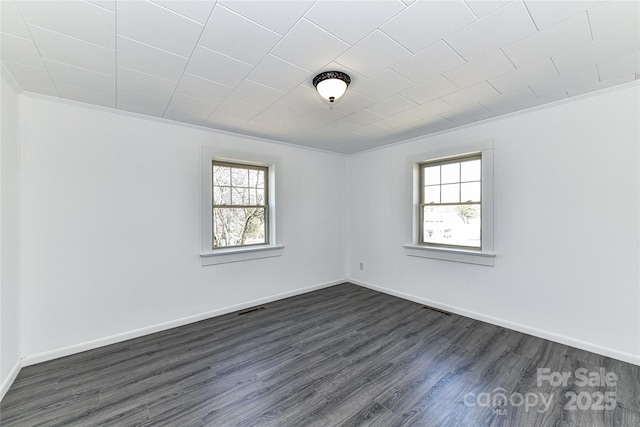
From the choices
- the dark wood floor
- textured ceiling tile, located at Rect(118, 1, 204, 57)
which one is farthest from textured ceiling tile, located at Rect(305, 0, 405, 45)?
the dark wood floor

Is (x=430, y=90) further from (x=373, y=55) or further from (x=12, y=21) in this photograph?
(x=12, y=21)

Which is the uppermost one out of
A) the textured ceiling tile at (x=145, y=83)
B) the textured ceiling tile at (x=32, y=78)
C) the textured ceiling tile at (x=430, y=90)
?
the textured ceiling tile at (x=430, y=90)

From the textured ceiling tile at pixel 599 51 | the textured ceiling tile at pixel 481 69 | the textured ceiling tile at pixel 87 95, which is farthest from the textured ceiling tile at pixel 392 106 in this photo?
the textured ceiling tile at pixel 87 95

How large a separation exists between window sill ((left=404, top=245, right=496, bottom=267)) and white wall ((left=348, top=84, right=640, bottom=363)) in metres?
0.08

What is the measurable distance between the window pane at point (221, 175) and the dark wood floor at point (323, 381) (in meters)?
1.94

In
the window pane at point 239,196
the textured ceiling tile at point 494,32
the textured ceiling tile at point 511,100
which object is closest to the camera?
the textured ceiling tile at point 494,32

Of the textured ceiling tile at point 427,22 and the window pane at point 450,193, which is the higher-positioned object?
the textured ceiling tile at point 427,22

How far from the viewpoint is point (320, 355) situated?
260 cm

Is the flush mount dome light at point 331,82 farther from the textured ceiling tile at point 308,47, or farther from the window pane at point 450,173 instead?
the window pane at point 450,173

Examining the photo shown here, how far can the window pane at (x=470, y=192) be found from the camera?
3.55m

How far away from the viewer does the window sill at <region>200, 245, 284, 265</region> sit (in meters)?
3.57

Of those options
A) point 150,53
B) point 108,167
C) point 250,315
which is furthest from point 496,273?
point 108,167

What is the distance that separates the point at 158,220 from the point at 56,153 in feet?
3.60

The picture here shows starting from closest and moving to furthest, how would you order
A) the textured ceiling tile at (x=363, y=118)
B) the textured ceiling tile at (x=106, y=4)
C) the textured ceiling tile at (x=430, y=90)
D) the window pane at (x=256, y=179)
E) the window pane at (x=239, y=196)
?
the textured ceiling tile at (x=106, y=4)
the textured ceiling tile at (x=430, y=90)
the textured ceiling tile at (x=363, y=118)
the window pane at (x=239, y=196)
the window pane at (x=256, y=179)
